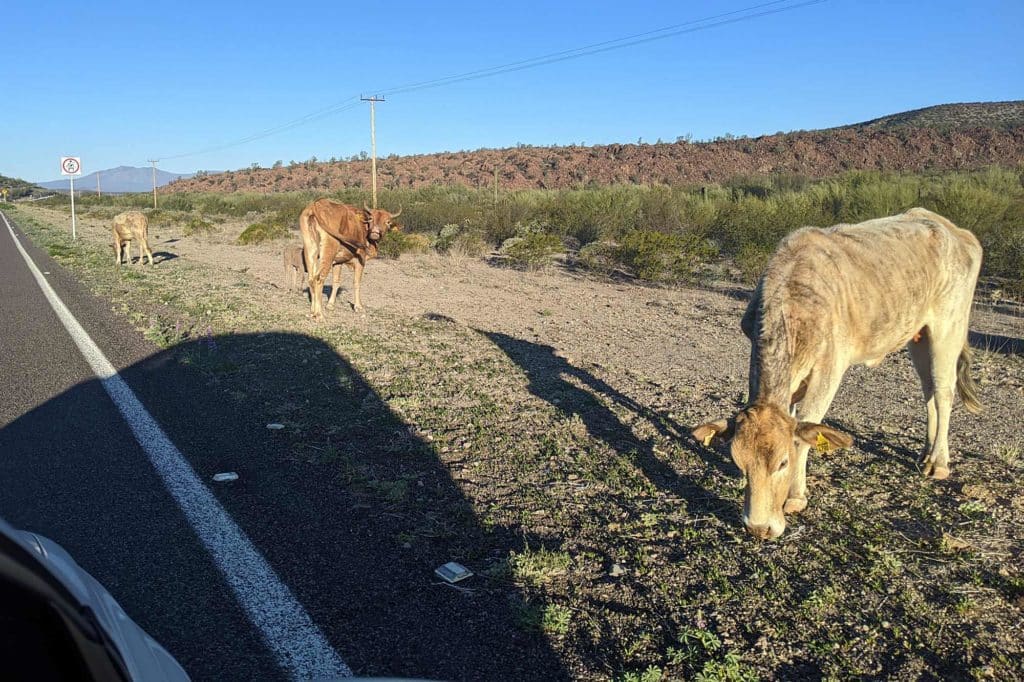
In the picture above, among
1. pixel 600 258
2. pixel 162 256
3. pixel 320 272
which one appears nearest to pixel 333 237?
pixel 320 272

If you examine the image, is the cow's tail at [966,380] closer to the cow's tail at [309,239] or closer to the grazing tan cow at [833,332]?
the grazing tan cow at [833,332]

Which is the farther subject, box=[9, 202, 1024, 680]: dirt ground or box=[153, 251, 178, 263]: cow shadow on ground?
box=[153, 251, 178, 263]: cow shadow on ground

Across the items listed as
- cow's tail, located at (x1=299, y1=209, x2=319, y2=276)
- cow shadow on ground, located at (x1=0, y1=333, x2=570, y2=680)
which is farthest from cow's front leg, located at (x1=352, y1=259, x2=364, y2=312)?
cow shadow on ground, located at (x1=0, y1=333, x2=570, y2=680)

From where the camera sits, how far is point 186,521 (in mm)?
4297

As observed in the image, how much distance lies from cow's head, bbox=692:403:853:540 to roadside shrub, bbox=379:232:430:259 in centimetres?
1846

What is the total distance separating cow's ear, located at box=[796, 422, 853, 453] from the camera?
4020 mm

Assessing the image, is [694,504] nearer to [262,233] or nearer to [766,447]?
[766,447]

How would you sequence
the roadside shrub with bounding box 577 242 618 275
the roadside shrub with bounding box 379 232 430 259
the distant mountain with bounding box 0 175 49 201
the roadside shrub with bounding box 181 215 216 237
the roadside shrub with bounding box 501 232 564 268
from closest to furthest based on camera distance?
1. the roadside shrub with bounding box 577 242 618 275
2. the roadside shrub with bounding box 501 232 564 268
3. the roadside shrub with bounding box 379 232 430 259
4. the roadside shrub with bounding box 181 215 216 237
5. the distant mountain with bounding box 0 175 49 201

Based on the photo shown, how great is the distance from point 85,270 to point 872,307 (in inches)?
716

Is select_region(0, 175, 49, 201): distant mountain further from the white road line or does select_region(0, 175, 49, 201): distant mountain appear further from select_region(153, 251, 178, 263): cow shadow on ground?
the white road line

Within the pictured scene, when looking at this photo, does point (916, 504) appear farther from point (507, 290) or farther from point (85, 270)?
point (85, 270)

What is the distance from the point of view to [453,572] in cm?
383

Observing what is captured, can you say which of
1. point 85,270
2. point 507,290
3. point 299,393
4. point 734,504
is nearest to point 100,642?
point 734,504

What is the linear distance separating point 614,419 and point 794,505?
2229mm
